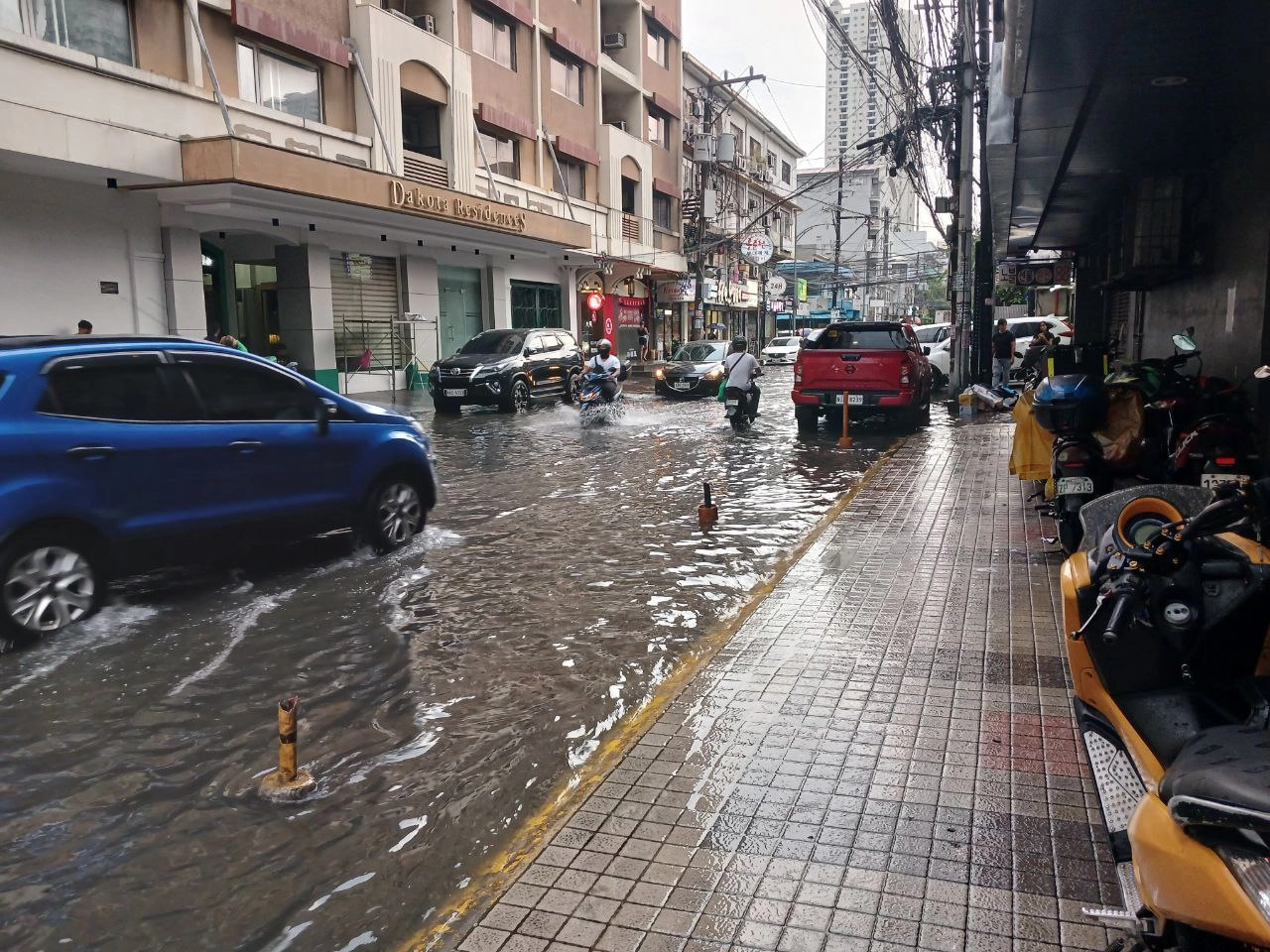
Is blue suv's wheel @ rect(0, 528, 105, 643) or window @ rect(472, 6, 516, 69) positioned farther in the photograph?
window @ rect(472, 6, 516, 69)

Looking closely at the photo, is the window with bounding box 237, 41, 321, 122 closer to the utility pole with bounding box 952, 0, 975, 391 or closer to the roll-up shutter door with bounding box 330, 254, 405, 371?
the roll-up shutter door with bounding box 330, 254, 405, 371

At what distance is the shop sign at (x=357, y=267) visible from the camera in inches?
969

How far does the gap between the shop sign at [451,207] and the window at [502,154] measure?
12.8 feet

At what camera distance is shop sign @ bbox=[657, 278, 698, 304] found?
4272 cm

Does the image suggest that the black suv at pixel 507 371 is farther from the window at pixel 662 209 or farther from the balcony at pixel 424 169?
the window at pixel 662 209

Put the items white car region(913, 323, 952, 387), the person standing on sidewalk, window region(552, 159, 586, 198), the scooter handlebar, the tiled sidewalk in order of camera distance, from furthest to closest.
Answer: window region(552, 159, 586, 198)
white car region(913, 323, 952, 387)
the person standing on sidewalk
the tiled sidewalk
the scooter handlebar

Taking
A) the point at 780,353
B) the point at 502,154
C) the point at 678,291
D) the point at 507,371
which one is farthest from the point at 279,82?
the point at 780,353

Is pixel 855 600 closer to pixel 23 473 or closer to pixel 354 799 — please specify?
pixel 354 799

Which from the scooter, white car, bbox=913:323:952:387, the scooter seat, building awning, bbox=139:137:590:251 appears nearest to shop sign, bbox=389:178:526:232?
building awning, bbox=139:137:590:251

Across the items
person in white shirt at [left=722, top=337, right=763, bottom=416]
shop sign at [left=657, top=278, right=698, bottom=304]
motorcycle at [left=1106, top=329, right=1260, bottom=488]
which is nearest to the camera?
motorcycle at [left=1106, top=329, right=1260, bottom=488]

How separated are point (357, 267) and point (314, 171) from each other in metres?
6.75

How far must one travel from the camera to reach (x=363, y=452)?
25.2ft

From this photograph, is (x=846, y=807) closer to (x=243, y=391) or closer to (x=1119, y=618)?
(x=1119, y=618)

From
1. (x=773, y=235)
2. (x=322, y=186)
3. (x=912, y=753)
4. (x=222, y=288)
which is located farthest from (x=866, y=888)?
(x=773, y=235)
